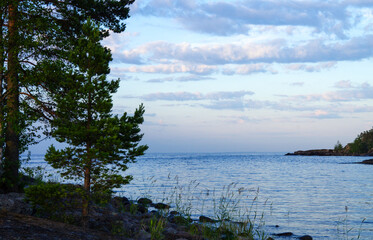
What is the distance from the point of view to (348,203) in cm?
2389

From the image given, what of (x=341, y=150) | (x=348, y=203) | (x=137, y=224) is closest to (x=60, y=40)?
(x=137, y=224)

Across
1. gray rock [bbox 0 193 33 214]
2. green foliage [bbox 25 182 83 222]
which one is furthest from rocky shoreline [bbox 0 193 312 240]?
green foliage [bbox 25 182 83 222]

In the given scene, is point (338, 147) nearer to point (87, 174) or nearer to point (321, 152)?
point (321, 152)

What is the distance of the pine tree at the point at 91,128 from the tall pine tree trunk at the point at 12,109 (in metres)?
4.29

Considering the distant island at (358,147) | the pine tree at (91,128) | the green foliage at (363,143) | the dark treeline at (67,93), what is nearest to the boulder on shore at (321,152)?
the distant island at (358,147)

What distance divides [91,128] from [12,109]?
227 inches

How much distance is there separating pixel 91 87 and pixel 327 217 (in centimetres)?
1422

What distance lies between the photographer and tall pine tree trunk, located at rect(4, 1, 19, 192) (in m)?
14.5

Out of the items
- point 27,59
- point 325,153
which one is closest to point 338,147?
point 325,153

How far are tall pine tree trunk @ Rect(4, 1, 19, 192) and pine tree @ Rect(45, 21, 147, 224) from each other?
429 cm

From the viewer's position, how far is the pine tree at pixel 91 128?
10.9 m

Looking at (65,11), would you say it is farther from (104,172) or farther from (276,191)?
(276,191)

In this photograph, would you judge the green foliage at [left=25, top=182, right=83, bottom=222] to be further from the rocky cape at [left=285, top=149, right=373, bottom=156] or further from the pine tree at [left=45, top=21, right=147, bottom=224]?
the rocky cape at [left=285, top=149, right=373, bottom=156]

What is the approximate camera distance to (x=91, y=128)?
10.8 meters
